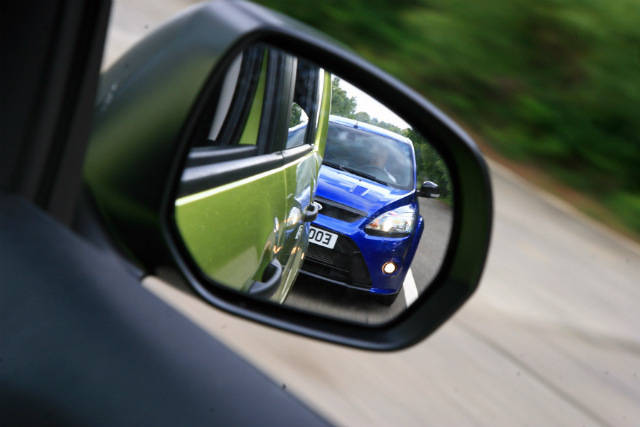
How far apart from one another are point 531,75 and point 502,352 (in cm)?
500

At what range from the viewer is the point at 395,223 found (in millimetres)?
1521

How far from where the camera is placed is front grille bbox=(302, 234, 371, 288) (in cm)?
150

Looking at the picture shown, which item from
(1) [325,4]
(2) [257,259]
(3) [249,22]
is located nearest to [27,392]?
(2) [257,259]

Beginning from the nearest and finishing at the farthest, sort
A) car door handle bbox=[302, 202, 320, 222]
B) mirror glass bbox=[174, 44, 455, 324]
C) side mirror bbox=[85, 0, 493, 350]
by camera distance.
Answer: side mirror bbox=[85, 0, 493, 350], mirror glass bbox=[174, 44, 455, 324], car door handle bbox=[302, 202, 320, 222]

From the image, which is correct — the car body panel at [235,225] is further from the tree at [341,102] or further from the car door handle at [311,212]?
the tree at [341,102]

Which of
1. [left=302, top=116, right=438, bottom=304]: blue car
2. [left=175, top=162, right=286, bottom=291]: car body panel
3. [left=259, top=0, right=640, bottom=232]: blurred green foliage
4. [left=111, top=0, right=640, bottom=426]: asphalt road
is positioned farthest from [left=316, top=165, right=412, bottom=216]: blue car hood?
[left=259, top=0, right=640, bottom=232]: blurred green foliage

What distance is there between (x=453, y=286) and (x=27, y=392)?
2.97 ft

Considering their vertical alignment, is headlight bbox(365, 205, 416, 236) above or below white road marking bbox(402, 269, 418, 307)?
above

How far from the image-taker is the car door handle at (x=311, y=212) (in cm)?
157

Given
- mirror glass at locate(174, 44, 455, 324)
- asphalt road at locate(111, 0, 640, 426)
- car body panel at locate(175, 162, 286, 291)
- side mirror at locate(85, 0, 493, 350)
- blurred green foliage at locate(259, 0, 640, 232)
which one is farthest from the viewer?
blurred green foliage at locate(259, 0, 640, 232)

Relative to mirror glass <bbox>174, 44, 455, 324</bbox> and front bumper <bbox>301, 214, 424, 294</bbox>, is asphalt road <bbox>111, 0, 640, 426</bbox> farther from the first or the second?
front bumper <bbox>301, 214, 424, 294</bbox>

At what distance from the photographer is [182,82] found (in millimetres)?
1107

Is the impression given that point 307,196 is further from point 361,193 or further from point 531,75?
point 531,75

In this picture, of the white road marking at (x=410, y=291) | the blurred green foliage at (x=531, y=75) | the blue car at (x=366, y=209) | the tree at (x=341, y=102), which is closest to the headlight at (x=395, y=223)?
the blue car at (x=366, y=209)
